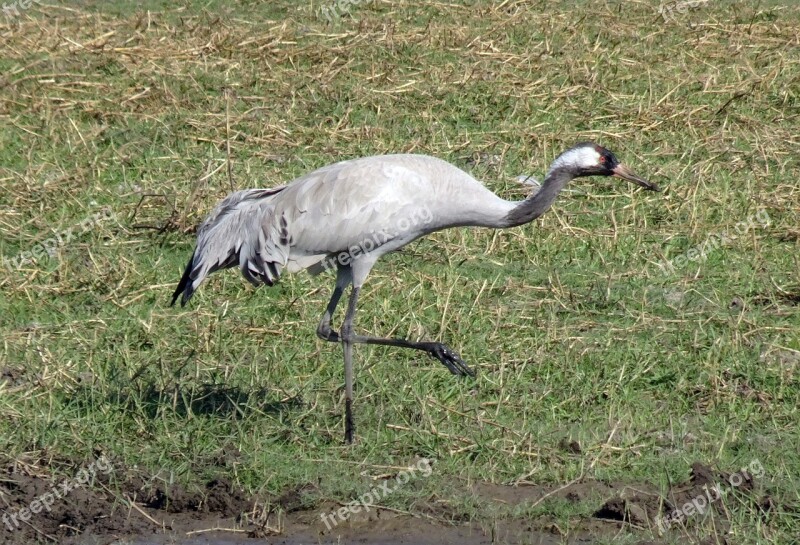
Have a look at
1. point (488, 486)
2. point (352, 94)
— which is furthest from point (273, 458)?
point (352, 94)

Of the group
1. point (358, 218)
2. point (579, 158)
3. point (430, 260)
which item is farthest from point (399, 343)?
point (430, 260)

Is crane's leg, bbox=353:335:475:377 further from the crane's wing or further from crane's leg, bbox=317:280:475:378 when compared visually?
the crane's wing

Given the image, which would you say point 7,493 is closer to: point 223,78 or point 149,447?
point 149,447

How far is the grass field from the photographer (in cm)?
557

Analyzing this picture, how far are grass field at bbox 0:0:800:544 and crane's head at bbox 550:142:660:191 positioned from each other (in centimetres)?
83

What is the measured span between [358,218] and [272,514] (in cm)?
145

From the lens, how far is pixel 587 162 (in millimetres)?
6184

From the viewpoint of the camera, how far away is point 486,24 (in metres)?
10.6

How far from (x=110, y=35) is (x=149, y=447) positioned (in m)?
5.42

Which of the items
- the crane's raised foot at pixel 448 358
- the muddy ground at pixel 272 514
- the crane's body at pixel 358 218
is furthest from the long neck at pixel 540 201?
the muddy ground at pixel 272 514

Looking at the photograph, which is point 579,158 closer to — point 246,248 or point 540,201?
point 540,201

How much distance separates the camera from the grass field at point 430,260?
5.57m

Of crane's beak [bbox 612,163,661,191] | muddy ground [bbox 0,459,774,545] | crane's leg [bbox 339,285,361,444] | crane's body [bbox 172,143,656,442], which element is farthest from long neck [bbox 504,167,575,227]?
muddy ground [bbox 0,459,774,545]

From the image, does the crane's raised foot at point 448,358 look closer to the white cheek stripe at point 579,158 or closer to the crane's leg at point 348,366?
the crane's leg at point 348,366
